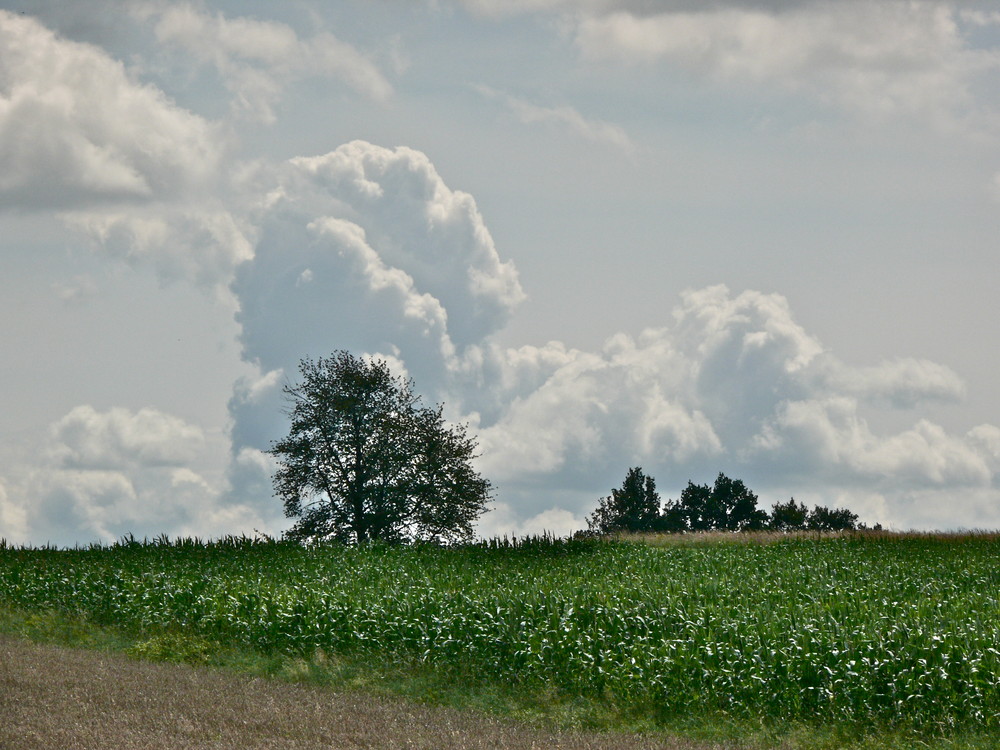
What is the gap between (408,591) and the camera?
70.3ft

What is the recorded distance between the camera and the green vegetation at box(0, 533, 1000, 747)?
13.9m

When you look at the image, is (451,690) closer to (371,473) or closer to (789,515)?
(371,473)

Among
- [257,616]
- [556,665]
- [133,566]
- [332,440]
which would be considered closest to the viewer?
[556,665]

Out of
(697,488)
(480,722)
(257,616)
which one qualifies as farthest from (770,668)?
(697,488)

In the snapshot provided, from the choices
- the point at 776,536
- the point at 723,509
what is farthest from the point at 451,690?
the point at 723,509

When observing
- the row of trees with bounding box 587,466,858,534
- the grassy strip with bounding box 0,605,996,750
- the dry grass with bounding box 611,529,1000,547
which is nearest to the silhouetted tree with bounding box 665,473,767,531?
the row of trees with bounding box 587,466,858,534

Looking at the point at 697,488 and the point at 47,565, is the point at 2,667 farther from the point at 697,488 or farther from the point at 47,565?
the point at 697,488

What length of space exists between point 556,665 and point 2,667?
346 inches

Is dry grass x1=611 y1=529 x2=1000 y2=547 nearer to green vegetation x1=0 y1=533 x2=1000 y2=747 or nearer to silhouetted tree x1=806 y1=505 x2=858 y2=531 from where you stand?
green vegetation x1=0 y1=533 x2=1000 y2=747

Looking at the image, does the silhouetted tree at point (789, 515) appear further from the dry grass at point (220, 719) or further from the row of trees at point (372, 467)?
the dry grass at point (220, 719)

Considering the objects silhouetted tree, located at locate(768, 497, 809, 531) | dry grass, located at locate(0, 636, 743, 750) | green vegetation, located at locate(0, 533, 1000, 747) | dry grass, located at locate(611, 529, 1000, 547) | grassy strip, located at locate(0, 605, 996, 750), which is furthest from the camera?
silhouetted tree, located at locate(768, 497, 809, 531)

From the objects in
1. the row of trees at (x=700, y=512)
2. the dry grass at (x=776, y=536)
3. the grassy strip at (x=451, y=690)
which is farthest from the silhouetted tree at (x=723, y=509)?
the grassy strip at (x=451, y=690)

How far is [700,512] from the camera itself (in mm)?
68000

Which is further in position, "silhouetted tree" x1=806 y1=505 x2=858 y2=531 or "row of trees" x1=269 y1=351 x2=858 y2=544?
"silhouetted tree" x1=806 y1=505 x2=858 y2=531
